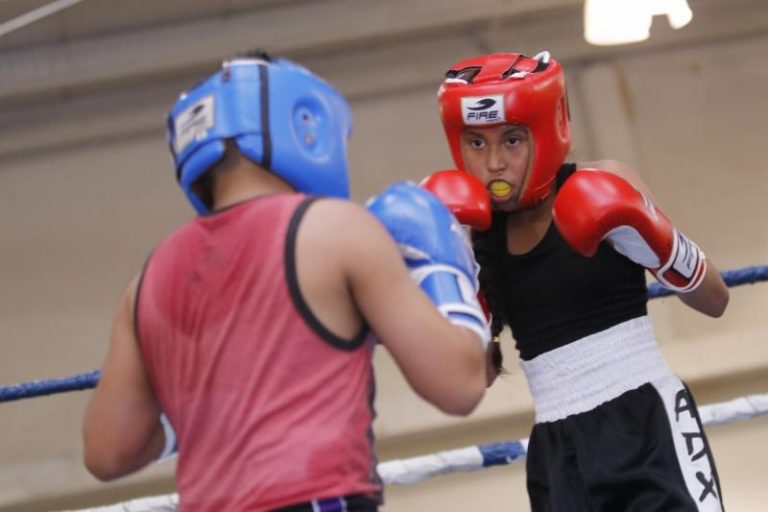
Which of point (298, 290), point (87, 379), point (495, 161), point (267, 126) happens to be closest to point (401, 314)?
point (298, 290)

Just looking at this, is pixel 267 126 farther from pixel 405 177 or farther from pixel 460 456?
pixel 405 177

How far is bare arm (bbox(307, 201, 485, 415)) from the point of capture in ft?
3.56

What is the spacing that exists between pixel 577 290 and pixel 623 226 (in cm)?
13

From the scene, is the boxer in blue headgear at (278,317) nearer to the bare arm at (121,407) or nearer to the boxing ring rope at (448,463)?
the bare arm at (121,407)

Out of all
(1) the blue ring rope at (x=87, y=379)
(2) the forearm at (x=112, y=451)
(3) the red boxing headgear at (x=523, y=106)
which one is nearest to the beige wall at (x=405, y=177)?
(1) the blue ring rope at (x=87, y=379)

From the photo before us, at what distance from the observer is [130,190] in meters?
4.01

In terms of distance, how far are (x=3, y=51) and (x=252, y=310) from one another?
309 centimetres

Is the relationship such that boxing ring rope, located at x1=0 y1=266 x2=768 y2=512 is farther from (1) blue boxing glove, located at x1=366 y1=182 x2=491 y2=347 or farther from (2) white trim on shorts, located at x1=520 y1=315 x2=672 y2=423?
(1) blue boxing glove, located at x1=366 y1=182 x2=491 y2=347

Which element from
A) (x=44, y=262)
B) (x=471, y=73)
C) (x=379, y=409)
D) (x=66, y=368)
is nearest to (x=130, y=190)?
(x=44, y=262)

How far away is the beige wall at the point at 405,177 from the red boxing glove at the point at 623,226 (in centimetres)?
210

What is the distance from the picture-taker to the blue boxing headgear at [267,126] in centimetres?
115

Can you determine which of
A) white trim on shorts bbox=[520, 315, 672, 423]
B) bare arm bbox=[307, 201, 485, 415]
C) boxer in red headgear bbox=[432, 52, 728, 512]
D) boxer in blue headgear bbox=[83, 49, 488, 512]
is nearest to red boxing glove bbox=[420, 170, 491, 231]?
boxer in red headgear bbox=[432, 52, 728, 512]

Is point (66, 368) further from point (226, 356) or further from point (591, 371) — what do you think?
point (226, 356)

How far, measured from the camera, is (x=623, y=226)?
5.53 feet
